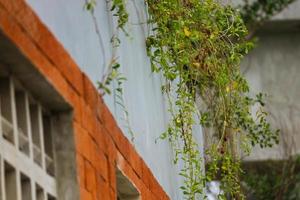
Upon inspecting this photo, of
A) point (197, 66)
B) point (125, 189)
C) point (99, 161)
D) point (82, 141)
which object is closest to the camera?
point (82, 141)

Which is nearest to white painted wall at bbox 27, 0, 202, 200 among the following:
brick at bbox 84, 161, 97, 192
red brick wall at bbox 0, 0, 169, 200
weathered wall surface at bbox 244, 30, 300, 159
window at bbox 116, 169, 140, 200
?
red brick wall at bbox 0, 0, 169, 200

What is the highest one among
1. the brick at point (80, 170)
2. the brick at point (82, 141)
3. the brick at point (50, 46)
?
the brick at point (50, 46)

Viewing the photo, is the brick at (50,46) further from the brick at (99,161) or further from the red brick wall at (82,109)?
the brick at (99,161)

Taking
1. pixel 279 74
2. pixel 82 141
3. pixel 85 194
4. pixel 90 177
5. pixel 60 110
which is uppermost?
pixel 279 74

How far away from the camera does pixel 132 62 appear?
7898 millimetres

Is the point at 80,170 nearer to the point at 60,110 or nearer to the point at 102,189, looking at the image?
the point at 60,110

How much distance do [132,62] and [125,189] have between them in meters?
0.86

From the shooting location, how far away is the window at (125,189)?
7.20 meters

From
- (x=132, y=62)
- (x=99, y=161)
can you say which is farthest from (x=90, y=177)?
(x=132, y=62)

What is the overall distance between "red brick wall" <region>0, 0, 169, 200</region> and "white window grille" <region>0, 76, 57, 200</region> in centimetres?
13

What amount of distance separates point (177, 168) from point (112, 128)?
9.38 feet

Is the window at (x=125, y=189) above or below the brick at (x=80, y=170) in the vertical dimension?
above

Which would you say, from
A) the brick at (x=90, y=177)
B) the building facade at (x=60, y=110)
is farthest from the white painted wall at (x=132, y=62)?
the brick at (x=90, y=177)

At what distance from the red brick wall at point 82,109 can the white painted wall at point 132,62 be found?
12 cm
